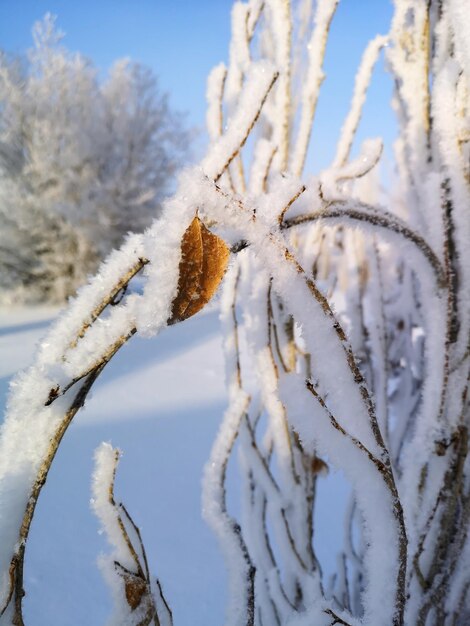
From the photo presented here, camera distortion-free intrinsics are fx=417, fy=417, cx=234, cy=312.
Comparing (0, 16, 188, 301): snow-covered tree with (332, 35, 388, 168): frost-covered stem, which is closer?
(332, 35, 388, 168): frost-covered stem

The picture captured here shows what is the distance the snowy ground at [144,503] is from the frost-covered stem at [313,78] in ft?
1.89

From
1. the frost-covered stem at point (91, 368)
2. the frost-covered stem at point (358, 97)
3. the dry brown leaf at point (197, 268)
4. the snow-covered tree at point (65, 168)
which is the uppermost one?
the snow-covered tree at point (65, 168)

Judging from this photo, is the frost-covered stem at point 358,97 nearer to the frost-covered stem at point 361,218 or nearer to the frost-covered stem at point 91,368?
the frost-covered stem at point 361,218

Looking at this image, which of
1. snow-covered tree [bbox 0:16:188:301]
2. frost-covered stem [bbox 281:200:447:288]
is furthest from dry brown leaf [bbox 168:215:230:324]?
snow-covered tree [bbox 0:16:188:301]

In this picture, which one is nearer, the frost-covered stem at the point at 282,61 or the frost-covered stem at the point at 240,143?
the frost-covered stem at the point at 240,143

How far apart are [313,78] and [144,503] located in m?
1.59

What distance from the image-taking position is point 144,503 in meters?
1.68

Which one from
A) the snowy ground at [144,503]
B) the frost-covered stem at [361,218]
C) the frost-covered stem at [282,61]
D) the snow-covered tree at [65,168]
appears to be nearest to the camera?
the frost-covered stem at [361,218]

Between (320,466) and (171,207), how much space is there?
27.3 inches

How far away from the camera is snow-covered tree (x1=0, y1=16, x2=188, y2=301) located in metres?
7.40

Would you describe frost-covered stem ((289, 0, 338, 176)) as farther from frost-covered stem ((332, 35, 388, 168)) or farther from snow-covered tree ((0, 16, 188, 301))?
snow-covered tree ((0, 16, 188, 301))

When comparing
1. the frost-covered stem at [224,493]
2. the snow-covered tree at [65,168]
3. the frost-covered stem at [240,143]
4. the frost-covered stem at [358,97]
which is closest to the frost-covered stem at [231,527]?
the frost-covered stem at [224,493]

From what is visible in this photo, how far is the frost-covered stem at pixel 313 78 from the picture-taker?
0.68m

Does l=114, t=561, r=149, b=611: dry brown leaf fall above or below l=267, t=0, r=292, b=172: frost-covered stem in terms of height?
below
